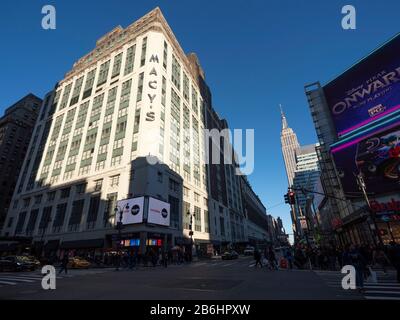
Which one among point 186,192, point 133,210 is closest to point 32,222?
point 133,210

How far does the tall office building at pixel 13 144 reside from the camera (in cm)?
7056

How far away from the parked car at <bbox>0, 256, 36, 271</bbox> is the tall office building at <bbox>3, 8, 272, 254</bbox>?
1244 cm

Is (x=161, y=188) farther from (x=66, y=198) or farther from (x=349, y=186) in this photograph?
(x=349, y=186)

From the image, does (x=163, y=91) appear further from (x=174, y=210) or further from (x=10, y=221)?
(x=10, y=221)

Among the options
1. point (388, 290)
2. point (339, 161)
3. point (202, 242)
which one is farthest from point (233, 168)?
point (388, 290)

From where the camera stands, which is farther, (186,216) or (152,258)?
(186,216)

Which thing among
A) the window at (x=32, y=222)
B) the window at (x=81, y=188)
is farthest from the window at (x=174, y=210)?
the window at (x=32, y=222)

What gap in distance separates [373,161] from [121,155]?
40.4m

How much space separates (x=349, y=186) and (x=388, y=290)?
30306 mm

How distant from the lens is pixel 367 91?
1455 inches

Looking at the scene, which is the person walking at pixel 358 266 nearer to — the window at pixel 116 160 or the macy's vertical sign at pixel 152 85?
the window at pixel 116 160
